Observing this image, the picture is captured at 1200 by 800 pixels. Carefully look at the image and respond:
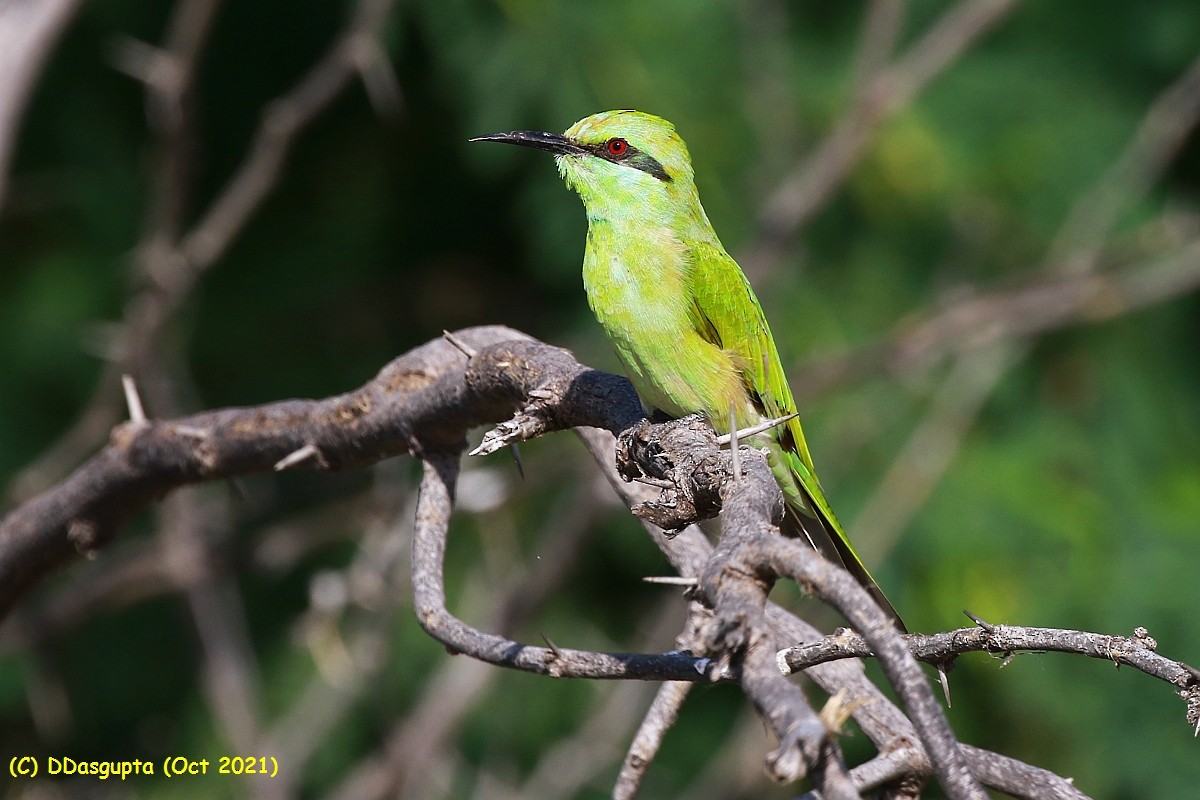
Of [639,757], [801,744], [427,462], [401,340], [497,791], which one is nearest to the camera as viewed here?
[801,744]

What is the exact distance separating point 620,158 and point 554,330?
8.38 ft

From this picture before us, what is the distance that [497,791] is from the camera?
516cm

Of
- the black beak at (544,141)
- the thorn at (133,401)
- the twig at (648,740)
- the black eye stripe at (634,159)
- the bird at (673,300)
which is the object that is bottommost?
the twig at (648,740)

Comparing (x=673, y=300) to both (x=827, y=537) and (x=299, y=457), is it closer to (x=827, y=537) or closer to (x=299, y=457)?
(x=827, y=537)

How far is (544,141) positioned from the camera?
3.26 m

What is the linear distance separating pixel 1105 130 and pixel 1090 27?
55cm

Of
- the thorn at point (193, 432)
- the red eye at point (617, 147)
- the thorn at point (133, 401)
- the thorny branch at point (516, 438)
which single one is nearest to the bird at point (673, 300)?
the red eye at point (617, 147)

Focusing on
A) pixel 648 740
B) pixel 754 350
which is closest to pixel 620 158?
pixel 754 350

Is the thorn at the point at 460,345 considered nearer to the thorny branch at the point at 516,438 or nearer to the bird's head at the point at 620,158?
the thorny branch at the point at 516,438

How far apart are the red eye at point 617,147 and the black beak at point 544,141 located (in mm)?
A: 76

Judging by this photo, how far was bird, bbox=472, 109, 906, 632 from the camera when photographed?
110 inches

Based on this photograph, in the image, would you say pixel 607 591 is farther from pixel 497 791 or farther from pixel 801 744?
pixel 801 744

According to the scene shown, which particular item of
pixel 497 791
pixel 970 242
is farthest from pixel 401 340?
pixel 970 242

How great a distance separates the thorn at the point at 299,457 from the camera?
252cm
